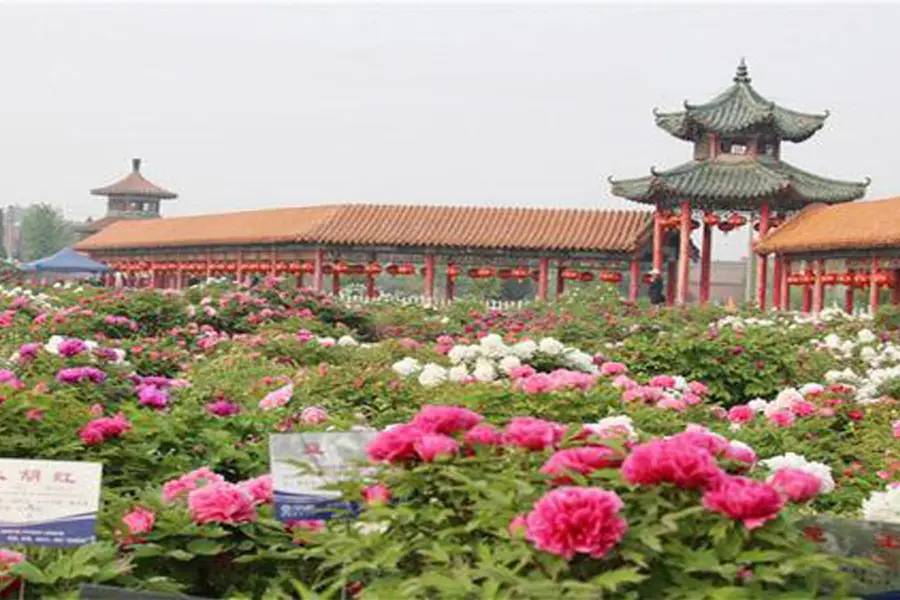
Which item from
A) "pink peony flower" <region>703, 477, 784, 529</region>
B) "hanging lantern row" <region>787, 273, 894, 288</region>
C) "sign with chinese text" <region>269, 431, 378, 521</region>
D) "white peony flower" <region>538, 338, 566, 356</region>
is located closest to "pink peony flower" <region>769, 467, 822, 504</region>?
"pink peony flower" <region>703, 477, 784, 529</region>

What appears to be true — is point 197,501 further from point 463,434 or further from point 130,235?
point 130,235

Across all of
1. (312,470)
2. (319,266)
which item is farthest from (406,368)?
(319,266)

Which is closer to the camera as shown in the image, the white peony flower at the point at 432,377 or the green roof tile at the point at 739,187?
the white peony flower at the point at 432,377

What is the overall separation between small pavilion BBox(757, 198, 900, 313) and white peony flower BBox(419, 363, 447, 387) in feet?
47.6

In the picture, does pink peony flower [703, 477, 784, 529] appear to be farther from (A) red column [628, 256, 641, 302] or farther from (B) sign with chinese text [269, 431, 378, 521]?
(A) red column [628, 256, 641, 302]

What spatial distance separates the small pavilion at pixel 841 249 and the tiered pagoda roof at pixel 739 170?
2.71 feet

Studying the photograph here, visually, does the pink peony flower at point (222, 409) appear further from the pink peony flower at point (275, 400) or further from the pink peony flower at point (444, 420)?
the pink peony flower at point (444, 420)

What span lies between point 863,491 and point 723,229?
22911 millimetres

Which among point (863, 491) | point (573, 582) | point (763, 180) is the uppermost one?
point (763, 180)

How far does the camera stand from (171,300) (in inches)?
604

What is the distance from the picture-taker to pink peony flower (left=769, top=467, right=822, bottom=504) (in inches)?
117

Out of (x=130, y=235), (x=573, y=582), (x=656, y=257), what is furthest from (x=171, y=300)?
(x=130, y=235)

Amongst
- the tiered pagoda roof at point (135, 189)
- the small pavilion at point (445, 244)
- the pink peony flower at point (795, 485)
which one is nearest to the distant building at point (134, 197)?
the tiered pagoda roof at point (135, 189)

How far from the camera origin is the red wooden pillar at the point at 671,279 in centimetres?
2939
